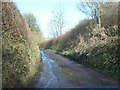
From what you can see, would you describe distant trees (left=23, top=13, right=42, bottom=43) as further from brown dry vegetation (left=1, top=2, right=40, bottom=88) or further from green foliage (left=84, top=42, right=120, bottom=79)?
brown dry vegetation (left=1, top=2, right=40, bottom=88)

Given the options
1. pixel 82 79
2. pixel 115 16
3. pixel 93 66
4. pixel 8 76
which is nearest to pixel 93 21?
pixel 115 16

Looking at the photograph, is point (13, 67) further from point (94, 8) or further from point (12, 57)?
point (94, 8)

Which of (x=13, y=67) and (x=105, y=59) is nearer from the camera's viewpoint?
(x=13, y=67)

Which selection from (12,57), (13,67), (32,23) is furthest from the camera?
(32,23)

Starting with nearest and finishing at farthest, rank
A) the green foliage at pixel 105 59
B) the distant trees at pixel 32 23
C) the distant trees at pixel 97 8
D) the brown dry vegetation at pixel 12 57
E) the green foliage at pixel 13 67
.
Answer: the green foliage at pixel 13 67 < the brown dry vegetation at pixel 12 57 < the green foliage at pixel 105 59 < the distant trees at pixel 97 8 < the distant trees at pixel 32 23

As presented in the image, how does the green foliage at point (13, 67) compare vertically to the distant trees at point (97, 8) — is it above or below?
below

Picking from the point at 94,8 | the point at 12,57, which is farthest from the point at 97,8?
the point at 12,57

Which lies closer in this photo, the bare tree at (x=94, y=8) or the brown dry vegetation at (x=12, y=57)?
the brown dry vegetation at (x=12, y=57)

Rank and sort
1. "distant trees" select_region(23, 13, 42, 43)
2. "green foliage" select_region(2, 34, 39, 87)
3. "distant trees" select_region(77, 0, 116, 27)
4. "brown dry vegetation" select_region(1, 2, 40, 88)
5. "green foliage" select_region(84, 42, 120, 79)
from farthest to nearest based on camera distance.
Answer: "distant trees" select_region(23, 13, 42, 43)
"distant trees" select_region(77, 0, 116, 27)
"green foliage" select_region(84, 42, 120, 79)
"brown dry vegetation" select_region(1, 2, 40, 88)
"green foliage" select_region(2, 34, 39, 87)

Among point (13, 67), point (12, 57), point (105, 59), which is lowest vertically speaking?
point (13, 67)

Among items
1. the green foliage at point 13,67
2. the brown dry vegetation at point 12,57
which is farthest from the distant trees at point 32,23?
the green foliage at point 13,67

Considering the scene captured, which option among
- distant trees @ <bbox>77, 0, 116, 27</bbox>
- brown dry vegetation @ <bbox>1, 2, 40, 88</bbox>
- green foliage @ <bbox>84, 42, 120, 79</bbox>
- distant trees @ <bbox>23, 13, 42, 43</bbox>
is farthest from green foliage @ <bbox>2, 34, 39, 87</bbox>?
distant trees @ <bbox>23, 13, 42, 43</bbox>

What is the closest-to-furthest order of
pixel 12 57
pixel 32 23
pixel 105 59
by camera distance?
pixel 12 57, pixel 105 59, pixel 32 23

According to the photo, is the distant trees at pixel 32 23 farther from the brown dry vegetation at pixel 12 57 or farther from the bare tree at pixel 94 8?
the brown dry vegetation at pixel 12 57
